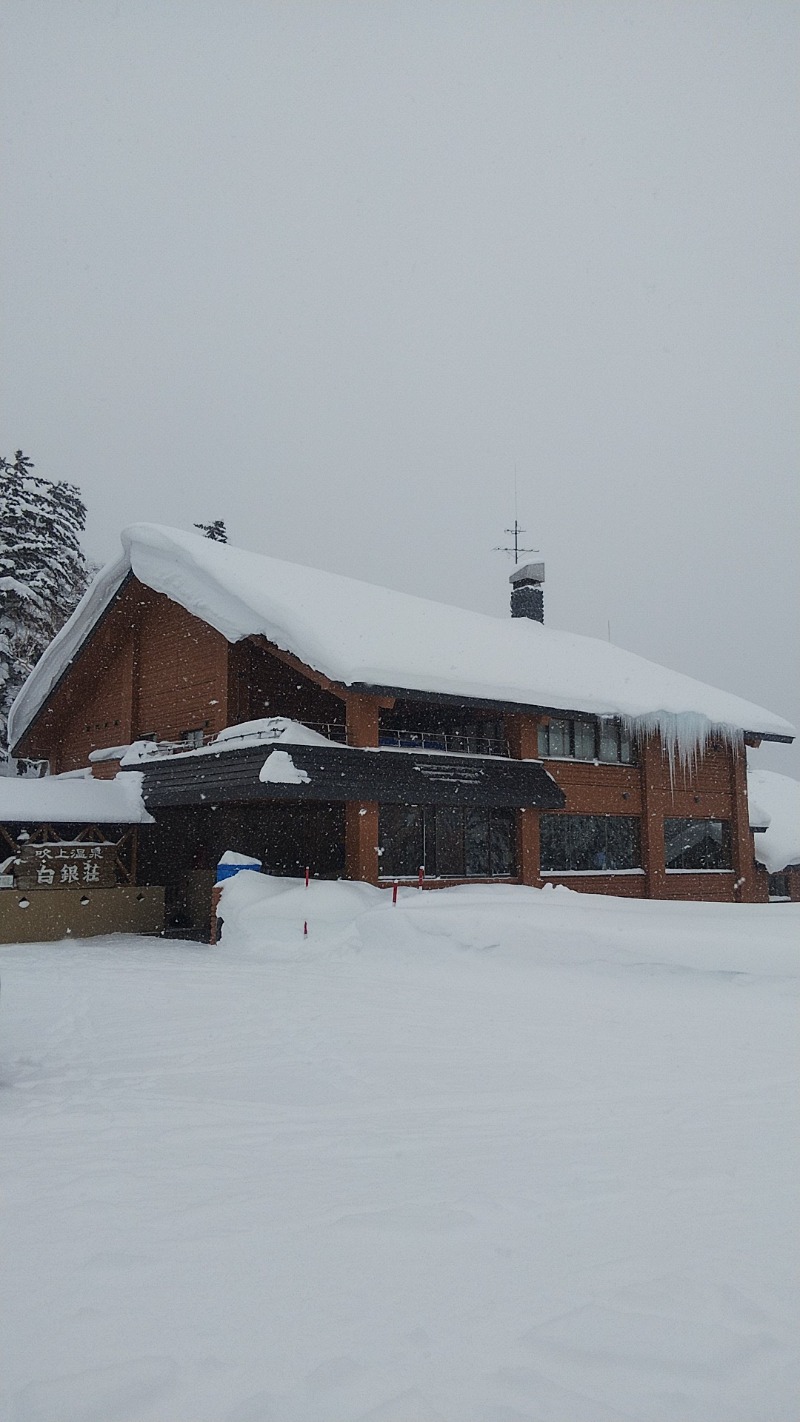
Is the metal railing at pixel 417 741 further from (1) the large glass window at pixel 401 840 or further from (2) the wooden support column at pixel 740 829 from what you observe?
(2) the wooden support column at pixel 740 829

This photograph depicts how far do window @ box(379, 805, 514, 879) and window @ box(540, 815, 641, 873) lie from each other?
1.18m

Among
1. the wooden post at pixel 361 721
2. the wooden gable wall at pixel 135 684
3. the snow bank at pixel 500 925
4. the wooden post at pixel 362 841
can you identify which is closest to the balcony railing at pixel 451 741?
the wooden post at pixel 361 721

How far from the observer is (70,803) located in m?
17.9

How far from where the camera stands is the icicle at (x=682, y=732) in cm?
2106

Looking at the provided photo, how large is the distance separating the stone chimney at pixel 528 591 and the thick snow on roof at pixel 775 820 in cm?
855

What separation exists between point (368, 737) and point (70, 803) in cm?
590

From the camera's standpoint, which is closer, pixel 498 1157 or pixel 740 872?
pixel 498 1157

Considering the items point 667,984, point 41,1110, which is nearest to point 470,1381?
point 41,1110

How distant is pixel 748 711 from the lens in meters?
24.0

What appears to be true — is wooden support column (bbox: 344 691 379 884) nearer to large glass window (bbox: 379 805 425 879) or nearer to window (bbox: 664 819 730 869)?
large glass window (bbox: 379 805 425 879)

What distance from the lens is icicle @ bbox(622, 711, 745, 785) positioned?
21.1 meters

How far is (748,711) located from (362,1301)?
2239 cm

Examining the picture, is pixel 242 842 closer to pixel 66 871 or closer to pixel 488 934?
pixel 66 871

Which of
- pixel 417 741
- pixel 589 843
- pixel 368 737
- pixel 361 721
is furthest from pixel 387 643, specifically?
pixel 589 843
